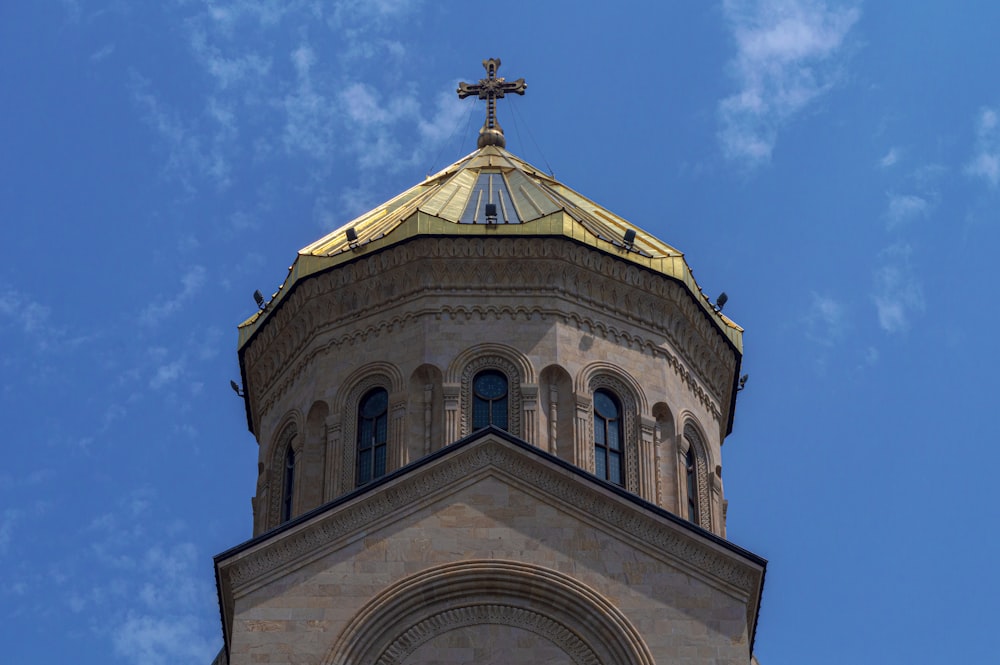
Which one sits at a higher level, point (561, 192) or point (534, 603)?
point (561, 192)

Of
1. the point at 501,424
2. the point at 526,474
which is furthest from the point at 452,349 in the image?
the point at 526,474

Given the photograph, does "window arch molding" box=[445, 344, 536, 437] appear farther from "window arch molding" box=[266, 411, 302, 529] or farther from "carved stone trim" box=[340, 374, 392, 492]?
"window arch molding" box=[266, 411, 302, 529]

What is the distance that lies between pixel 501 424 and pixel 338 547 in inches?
209

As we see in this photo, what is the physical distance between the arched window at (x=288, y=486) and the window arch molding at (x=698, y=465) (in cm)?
638

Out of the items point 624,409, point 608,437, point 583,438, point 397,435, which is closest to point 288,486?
point 397,435

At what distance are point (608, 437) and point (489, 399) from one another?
2029 millimetres

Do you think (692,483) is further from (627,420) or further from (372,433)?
(372,433)

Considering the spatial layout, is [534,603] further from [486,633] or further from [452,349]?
[452,349]

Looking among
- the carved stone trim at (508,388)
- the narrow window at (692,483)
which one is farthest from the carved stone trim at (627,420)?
the narrow window at (692,483)

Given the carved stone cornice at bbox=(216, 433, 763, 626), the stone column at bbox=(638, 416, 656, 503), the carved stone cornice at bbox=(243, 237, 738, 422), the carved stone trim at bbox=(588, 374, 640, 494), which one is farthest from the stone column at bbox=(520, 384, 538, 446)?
the carved stone cornice at bbox=(216, 433, 763, 626)

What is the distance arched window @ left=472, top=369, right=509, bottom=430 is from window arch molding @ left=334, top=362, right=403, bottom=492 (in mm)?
1241

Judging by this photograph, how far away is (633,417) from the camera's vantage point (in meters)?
37.9

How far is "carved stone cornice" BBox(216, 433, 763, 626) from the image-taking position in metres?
32.5

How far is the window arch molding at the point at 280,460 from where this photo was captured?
127 ft
